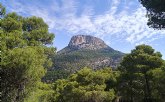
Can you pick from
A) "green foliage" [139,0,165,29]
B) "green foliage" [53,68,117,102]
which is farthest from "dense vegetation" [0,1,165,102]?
"green foliage" [139,0,165,29]

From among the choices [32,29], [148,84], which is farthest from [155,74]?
[32,29]

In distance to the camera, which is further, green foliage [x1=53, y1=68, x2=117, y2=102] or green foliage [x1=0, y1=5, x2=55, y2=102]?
green foliage [x1=53, y1=68, x2=117, y2=102]

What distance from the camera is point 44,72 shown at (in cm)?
2572

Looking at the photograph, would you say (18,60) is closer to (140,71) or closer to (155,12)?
(155,12)

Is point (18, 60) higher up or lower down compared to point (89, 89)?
higher up

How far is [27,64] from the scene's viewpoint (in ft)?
74.8

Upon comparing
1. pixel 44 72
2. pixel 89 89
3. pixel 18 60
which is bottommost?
pixel 89 89

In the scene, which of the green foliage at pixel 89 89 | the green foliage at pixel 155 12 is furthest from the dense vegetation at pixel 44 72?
the green foliage at pixel 155 12

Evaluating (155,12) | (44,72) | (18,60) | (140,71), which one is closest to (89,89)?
(140,71)

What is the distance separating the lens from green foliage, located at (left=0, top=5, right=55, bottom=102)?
74.1ft

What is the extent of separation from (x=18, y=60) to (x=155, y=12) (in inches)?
408

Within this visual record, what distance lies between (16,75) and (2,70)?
1.14 metres

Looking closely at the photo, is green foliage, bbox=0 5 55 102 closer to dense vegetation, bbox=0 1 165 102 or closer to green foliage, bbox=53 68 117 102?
dense vegetation, bbox=0 1 165 102

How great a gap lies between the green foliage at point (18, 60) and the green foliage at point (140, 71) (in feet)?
55.6
